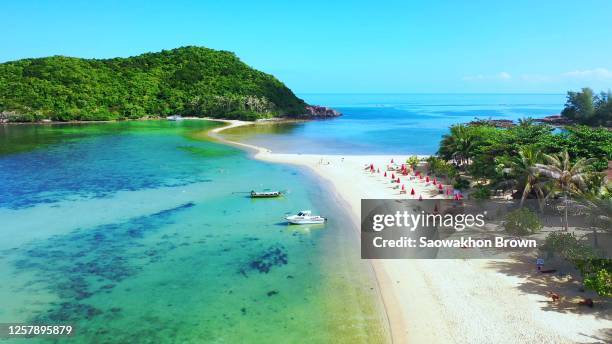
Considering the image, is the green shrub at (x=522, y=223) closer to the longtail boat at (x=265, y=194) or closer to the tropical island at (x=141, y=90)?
the longtail boat at (x=265, y=194)

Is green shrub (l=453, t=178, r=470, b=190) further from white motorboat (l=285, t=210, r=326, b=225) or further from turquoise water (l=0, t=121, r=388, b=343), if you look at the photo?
white motorboat (l=285, t=210, r=326, b=225)

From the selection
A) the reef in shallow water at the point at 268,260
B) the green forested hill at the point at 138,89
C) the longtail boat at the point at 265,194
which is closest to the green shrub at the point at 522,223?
the reef in shallow water at the point at 268,260

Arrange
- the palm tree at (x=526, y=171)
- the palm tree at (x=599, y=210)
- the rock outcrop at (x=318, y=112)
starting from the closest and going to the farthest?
the palm tree at (x=599, y=210)
the palm tree at (x=526, y=171)
the rock outcrop at (x=318, y=112)

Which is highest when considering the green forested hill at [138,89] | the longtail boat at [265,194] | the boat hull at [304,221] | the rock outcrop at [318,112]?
the green forested hill at [138,89]

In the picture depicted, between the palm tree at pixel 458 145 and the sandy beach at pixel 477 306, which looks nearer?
the sandy beach at pixel 477 306

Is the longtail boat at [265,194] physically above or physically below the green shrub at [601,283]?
above

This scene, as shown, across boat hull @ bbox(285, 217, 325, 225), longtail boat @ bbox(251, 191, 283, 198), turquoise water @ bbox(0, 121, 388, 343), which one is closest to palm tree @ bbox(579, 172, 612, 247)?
turquoise water @ bbox(0, 121, 388, 343)
